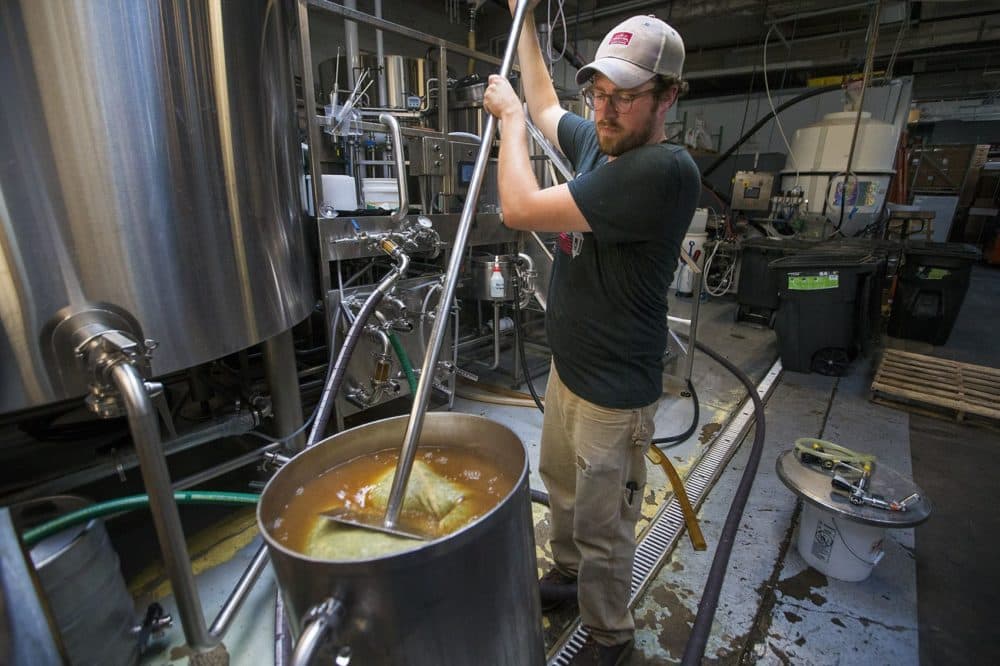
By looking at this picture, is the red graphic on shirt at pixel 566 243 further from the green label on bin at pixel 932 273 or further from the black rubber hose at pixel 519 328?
the green label on bin at pixel 932 273

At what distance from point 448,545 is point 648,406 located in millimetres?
670

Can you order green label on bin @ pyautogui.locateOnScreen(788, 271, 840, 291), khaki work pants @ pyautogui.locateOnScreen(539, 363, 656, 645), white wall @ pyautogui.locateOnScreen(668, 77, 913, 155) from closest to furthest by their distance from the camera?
khaki work pants @ pyautogui.locateOnScreen(539, 363, 656, 645) < green label on bin @ pyautogui.locateOnScreen(788, 271, 840, 291) < white wall @ pyautogui.locateOnScreen(668, 77, 913, 155)

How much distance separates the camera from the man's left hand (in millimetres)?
886

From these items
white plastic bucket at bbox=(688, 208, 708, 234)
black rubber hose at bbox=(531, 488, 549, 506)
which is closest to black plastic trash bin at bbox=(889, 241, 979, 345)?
white plastic bucket at bbox=(688, 208, 708, 234)

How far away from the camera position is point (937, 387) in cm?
248

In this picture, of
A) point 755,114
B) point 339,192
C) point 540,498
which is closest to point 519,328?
point 540,498

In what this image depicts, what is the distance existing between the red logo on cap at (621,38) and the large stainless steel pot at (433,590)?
28.5 inches

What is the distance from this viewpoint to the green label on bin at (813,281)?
2.78 m

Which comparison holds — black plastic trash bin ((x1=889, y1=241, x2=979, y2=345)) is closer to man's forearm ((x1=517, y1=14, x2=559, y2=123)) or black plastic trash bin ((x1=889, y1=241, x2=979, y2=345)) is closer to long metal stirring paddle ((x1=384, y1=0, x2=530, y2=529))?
man's forearm ((x1=517, y1=14, x2=559, y2=123))

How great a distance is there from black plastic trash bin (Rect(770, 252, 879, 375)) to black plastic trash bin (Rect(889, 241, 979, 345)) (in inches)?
22.7

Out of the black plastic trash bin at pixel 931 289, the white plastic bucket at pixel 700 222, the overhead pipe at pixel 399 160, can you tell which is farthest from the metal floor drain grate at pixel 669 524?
the white plastic bucket at pixel 700 222

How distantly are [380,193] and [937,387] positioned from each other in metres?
2.94

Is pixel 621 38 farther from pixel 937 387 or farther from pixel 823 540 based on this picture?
pixel 937 387

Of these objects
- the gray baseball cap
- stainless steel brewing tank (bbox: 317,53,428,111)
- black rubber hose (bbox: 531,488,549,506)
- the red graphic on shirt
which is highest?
stainless steel brewing tank (bbox: 317,53,428,111)
